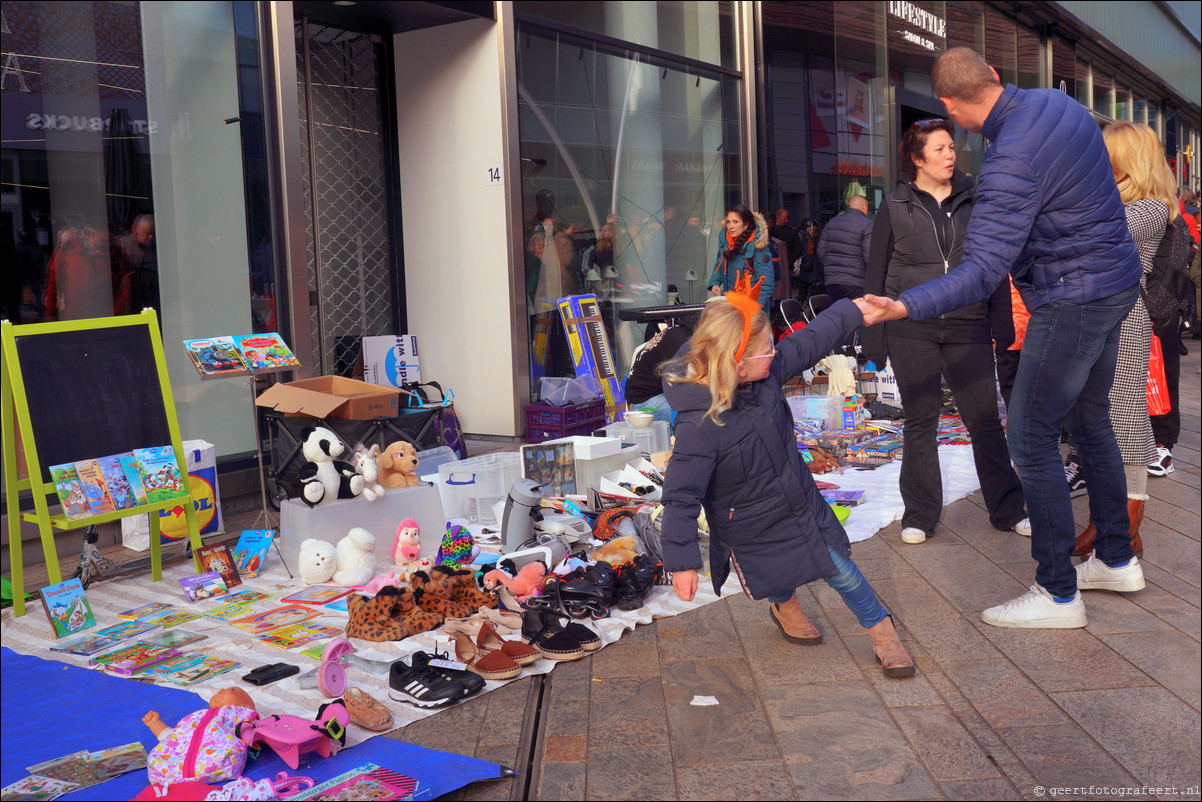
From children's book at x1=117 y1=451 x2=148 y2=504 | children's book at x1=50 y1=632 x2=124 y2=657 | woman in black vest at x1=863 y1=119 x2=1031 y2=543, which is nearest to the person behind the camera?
children's book at x1=50 y1=632 x2=124 y2=657

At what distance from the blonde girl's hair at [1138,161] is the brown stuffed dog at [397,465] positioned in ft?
11.4

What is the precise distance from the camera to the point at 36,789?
256 centimetres

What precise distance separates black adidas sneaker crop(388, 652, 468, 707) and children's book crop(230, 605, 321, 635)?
933 mm

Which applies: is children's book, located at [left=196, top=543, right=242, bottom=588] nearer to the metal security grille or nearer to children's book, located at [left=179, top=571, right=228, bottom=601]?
children's book, located at [left=179, top=571, right=228, bottom=601]

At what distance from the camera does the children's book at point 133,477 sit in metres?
4.49

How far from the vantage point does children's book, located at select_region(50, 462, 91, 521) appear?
424 cm

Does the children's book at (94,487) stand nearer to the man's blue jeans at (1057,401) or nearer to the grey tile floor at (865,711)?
the grey tile floor at (865,711)

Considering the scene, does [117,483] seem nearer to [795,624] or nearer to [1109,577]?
[795,624]

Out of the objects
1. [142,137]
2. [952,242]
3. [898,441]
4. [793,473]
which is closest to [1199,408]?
[898,441]

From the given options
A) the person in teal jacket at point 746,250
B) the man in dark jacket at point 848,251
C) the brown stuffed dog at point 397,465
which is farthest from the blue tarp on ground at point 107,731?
the person in teal jacket at point 746,250

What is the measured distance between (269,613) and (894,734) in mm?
2620

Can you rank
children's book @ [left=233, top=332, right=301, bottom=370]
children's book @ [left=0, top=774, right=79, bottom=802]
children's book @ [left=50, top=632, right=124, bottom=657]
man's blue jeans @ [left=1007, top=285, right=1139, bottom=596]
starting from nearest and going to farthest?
children's book @ [left=0, top=774, right=79, bottom=802], man's blue jeans @ [left=1007, top=285, right=1139, bottom=596], children's book @ [left=50, top=632, right=124, bottom=657], children's book @ [left=233, top=332, right=301, bottom=370]

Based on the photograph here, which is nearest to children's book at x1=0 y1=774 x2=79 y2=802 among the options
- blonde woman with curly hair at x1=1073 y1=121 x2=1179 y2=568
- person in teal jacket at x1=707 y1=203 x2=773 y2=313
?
blonde woman with curly hair at x1=1073 y1=121 x2=1179 y2=568

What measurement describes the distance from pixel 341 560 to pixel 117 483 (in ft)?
3.51
